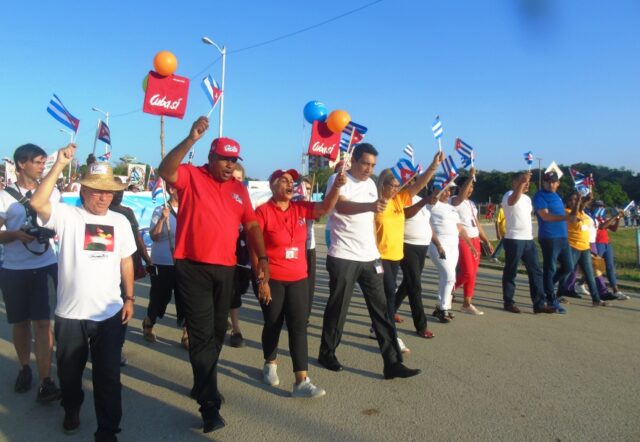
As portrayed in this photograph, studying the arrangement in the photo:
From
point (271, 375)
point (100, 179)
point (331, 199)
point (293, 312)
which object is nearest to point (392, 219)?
point (331, 199)

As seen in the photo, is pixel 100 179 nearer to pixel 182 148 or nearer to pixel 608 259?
pixel 182 148

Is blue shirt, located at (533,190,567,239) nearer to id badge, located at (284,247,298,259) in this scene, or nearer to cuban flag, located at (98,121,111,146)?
id badge, located at (284,247,298,259)

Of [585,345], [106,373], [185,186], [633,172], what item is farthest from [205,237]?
[633,172]

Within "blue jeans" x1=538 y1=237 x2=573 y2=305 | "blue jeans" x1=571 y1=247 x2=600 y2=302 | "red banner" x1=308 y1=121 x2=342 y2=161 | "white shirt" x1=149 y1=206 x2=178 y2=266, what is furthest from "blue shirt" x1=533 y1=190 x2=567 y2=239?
"white shirt" x1=149 y1=206 x2=178 y2=266

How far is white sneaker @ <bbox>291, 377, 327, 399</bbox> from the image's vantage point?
3.72 m

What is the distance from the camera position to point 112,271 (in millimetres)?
3137

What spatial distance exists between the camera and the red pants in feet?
17.2

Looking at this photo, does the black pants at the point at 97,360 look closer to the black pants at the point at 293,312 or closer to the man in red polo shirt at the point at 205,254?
the man in red polo shirt at the point at 205,254

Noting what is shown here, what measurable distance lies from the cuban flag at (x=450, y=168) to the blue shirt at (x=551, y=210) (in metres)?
2.15

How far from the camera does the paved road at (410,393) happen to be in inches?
126

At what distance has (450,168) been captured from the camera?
17.8 feet

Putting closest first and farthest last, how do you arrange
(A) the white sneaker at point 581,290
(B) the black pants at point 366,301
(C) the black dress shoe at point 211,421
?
(C) the black dress shoe at point 211,421
(B) the black pants at point 366,301
(A) the white sneaker at point 581,290

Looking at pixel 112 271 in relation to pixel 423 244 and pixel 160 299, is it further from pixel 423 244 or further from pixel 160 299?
pixel 423 244

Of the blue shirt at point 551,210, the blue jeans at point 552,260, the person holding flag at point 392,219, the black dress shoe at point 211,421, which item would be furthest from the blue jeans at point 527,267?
the black dress shoe at point 211,421
